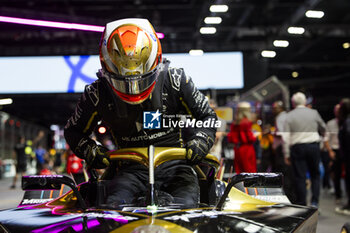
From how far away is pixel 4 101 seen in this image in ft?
14.8

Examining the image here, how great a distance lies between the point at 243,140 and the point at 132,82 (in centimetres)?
128

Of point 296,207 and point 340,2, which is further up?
point 340,2

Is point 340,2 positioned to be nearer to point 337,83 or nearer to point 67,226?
point 337,83

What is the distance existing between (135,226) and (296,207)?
734mm

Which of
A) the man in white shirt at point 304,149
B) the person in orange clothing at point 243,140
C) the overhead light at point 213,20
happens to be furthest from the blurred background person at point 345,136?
the person in orange clothing at point 243,140

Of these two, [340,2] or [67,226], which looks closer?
[67,226]

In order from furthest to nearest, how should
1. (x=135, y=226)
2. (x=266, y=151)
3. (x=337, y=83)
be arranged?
(x=337, y=83) → (x=266, y=151) → (x=135, y=226)

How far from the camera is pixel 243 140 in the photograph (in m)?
3.18

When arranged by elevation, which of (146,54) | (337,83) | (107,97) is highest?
(337,83)

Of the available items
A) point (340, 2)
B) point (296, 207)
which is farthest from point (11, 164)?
point (296, 207)

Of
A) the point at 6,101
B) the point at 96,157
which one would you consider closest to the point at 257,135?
the point at 96,157

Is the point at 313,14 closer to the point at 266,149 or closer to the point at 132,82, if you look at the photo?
the point at 266,149

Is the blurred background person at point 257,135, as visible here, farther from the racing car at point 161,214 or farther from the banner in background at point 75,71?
the racing car at point 161,214

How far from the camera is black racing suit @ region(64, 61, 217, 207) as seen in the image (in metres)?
2.35
